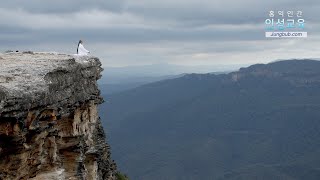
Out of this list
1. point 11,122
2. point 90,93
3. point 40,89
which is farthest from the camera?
point 90,93

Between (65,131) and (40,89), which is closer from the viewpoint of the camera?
(40,89)

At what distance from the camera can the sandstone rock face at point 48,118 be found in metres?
22.9

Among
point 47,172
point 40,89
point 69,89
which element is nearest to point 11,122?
point 40,89

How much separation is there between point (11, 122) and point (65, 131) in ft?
29.8

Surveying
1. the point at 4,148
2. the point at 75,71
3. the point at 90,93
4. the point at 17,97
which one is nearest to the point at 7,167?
the point at 4,148

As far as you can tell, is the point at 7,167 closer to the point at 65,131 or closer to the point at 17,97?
the point at 17,97

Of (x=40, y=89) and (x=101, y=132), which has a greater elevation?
(x=40, y=89)

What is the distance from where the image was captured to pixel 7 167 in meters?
23.4

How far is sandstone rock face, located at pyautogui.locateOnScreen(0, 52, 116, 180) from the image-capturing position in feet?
75.2

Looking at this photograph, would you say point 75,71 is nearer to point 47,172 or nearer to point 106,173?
point 47,172

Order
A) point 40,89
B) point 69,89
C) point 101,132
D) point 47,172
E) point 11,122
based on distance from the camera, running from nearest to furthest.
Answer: point 11,122 < point 40,89 < point 47,172 < point 69,89 < point 101,132

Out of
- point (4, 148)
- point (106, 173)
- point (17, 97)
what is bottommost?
point (106, 173)

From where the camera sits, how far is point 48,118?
26.3 m

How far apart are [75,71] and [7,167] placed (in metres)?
9.81
